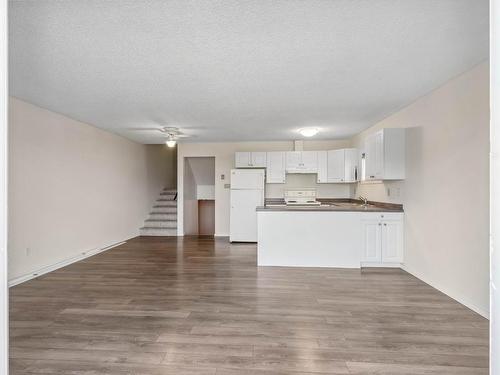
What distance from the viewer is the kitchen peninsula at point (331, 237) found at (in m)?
4.32

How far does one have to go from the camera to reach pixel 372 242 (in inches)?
171

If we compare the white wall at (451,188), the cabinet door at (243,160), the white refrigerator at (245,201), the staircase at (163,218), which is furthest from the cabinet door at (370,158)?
the staircase at (163,218)

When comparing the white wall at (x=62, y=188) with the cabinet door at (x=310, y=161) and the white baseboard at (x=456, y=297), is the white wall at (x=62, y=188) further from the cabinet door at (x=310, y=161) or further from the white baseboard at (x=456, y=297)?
the white baseboard at (x=456, y=297)

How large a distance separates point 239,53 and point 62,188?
3.77 metres

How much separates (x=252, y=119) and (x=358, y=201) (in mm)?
3174

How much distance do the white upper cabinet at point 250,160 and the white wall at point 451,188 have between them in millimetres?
3116

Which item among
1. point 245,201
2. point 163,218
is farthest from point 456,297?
point 163,218

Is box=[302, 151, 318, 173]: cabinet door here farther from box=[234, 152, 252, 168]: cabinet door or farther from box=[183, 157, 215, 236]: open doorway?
box=[183, 157, 215, 236]: open doorway

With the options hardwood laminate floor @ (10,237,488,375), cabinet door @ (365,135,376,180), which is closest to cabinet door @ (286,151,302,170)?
cabinet door @ (365,135,376,180)

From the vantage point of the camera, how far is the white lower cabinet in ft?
14.1

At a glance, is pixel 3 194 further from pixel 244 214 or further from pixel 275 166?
pixel 275 166
